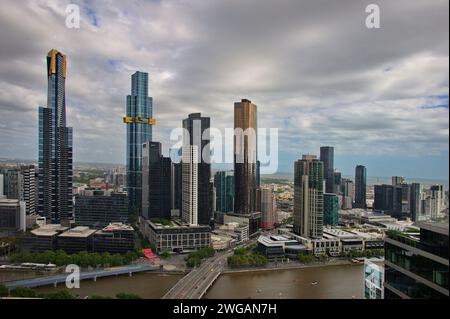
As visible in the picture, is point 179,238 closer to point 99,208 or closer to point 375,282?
point 99,208

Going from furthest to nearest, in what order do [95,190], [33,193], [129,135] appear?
1. [129,135]
2. [33,193]
3. [95,190]

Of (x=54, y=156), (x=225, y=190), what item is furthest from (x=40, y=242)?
(x=225, y=190)

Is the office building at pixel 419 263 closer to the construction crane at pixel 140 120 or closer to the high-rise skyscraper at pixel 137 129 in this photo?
the high-rise skyscraper at pixel 137 129

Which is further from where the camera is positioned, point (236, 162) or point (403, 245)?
point (236, 162)

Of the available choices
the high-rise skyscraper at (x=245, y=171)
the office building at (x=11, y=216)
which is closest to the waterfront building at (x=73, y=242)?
the office building at (x=11, y=216)

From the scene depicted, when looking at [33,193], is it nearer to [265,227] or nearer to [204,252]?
[204,252]
